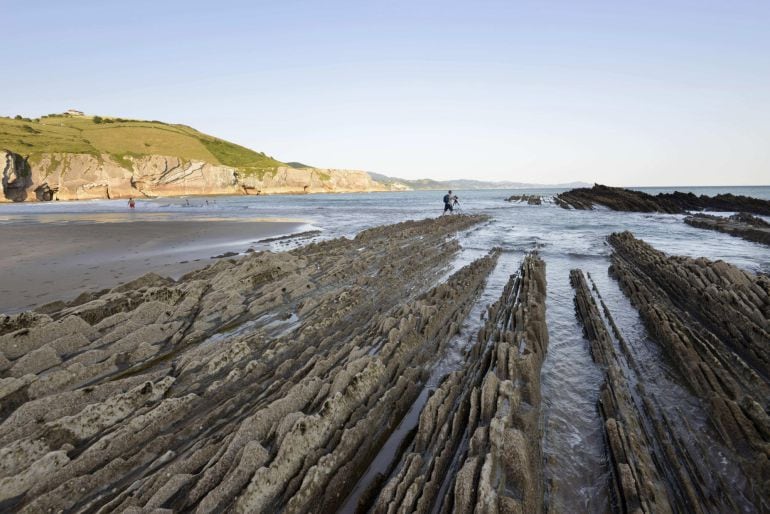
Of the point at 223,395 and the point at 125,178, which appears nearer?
the point at 223,395

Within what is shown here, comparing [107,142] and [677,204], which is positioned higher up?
[107,142]

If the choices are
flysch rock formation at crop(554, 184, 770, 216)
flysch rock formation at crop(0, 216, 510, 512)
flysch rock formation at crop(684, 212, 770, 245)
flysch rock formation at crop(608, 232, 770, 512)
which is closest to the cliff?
flysch rock formation at crop(0, 216, 510, 512)

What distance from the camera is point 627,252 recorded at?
1588 cm

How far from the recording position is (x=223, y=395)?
5.15m

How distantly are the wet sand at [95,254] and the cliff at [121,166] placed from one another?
70793 millimetres

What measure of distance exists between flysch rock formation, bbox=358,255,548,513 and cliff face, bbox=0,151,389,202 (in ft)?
324

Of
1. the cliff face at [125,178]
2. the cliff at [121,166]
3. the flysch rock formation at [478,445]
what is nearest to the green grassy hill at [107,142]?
the cliff at [121,166]

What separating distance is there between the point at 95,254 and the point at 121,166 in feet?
306

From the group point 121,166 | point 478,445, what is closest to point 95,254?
point 478,445

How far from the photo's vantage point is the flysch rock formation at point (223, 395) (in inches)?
137

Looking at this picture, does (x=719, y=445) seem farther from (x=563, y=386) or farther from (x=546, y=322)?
(x=546, y=322)

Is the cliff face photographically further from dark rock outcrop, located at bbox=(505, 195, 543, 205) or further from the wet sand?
dark rock outcrop, located at bbox=(505, 195, 543, 205)

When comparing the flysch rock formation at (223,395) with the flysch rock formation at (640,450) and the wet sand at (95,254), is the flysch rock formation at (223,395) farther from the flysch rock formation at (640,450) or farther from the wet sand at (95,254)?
the wet sand at (95,254)

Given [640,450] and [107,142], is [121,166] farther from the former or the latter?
[640,450]
